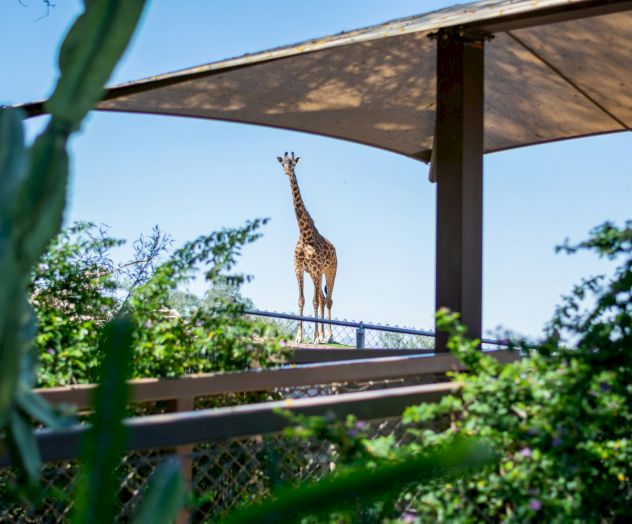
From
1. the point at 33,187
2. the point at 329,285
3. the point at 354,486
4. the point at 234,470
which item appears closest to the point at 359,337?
the point at 329,285

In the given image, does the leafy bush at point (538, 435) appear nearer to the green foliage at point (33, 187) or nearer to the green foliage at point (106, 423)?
the green foliage at point (33, 187)

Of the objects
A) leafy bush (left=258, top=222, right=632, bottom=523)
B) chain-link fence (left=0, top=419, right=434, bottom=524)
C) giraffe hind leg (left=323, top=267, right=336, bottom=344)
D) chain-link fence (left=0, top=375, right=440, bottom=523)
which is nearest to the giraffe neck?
giraffe hind leg (left=323, top=267, right=336, bottom=344)

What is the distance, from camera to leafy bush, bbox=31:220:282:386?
3.45m

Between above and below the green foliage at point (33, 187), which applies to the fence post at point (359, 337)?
below

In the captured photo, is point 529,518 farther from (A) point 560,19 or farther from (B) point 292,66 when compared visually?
(B) point 292,66

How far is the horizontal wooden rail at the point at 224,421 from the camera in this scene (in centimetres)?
227

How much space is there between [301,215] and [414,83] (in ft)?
27.8

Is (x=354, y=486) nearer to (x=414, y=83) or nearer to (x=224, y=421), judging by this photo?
(x=224, y=421)

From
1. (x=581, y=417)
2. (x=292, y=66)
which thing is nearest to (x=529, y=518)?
(x=581, y=417)

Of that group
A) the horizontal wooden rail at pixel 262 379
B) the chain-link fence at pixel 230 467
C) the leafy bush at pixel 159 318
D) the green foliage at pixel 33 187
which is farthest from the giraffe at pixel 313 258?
the green foliage at pixel 33 187

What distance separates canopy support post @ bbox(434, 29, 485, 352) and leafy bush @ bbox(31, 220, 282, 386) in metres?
0.79

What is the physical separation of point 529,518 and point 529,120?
3.89 m

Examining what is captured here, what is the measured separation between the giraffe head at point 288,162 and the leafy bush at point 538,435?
33.5 ft

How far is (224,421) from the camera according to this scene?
2482mm
